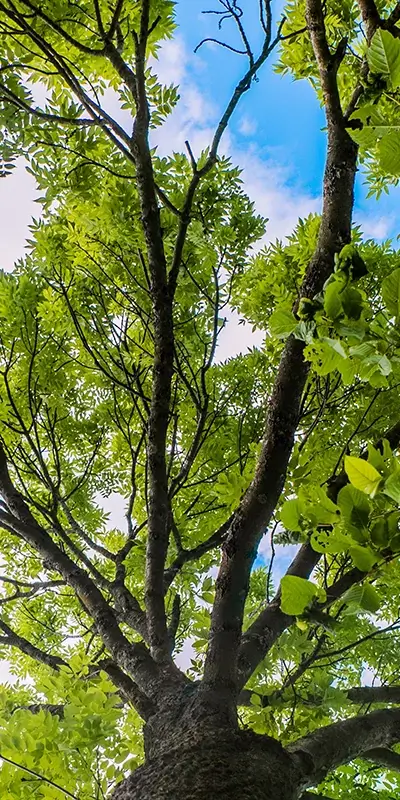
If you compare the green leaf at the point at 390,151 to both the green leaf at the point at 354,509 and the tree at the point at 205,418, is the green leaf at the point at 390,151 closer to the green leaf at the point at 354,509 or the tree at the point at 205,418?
the tree at the point at 205,418

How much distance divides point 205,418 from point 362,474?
172 cm

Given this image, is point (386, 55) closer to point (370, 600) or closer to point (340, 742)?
point (370, 600)

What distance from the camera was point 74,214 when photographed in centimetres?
238

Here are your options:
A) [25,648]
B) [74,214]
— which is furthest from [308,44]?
[25,648]

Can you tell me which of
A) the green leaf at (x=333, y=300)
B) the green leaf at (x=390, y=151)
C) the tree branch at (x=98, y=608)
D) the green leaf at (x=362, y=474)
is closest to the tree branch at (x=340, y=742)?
the tree branch at (x=98, y=608)

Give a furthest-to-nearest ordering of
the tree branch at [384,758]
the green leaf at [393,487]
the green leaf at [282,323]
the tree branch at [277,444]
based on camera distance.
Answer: the tree branch at [384,758], the tree branch at [277,444], the green leaf at [282,323], the green leaf at [393,487]

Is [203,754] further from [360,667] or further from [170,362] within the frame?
[360,667]

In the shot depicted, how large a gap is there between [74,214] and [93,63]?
595mm

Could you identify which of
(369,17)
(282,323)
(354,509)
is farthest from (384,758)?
(369,17)

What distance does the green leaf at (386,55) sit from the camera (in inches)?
25.6

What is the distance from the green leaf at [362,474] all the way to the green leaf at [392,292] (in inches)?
7.7

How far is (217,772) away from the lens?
1.22m

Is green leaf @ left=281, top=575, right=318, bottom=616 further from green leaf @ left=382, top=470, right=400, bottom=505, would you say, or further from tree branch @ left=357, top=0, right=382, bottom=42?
tree branch @ left=357, top=0, right=382, bottom=42

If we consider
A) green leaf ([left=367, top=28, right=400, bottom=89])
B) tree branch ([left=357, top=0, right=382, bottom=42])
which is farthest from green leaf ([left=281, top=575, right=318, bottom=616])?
tree branch ([left=357, top=0, right=382, bottom=42])
